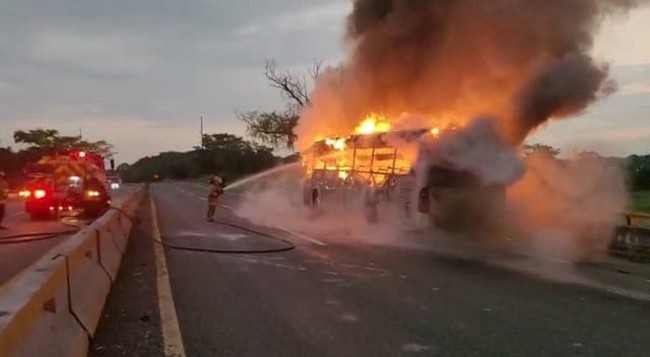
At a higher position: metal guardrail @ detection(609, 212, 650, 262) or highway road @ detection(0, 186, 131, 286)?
metal guardrail @ detection(609, 212, 650, 262)

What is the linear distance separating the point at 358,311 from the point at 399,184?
8.28 meters

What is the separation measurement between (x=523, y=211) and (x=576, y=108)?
213cm

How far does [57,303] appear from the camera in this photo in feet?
16.8

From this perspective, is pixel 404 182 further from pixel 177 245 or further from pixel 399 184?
pixel 177 245

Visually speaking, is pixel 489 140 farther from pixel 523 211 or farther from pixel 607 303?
pixel 607 303

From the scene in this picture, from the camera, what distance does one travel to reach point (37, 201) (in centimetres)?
2339

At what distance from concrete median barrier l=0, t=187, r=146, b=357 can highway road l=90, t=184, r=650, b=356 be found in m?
0.28

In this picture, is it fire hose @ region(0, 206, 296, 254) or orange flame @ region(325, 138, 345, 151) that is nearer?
fire hose @ region(0, 206, 296, 254)

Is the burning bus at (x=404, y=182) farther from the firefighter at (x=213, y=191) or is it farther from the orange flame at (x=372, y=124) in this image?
the firefighter at (x=213, y=191)

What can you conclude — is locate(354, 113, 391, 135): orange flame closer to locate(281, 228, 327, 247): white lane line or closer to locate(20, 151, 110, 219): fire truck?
locate(281, 228, 327, 247): white lane line

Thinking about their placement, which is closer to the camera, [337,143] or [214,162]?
[337,143]

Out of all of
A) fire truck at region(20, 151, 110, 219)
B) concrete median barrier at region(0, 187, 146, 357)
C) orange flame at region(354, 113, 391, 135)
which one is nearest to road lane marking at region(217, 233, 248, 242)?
orange flame at region(354, 113, 391, 135)

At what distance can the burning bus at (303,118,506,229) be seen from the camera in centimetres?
1429

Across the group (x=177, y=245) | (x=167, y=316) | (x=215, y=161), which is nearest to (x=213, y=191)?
(x=177, y=245)
